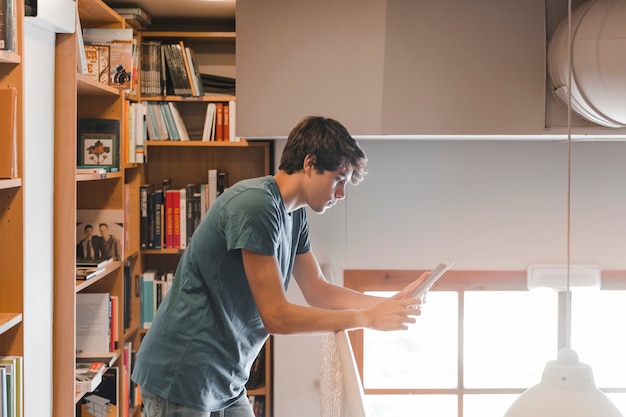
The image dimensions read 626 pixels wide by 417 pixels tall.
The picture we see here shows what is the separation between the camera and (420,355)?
11.6 ft

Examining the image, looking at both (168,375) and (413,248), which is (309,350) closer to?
(413,248)

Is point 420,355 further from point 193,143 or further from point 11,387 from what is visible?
point 11,387

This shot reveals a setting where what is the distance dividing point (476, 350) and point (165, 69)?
195cm

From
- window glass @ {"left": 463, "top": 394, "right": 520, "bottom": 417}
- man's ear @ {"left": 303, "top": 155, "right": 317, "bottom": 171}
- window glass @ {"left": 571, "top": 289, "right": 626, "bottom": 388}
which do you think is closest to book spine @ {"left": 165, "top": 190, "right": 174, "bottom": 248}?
window glass @ {"left": 463, "top": 394, "right": 520, "bottom": 417}

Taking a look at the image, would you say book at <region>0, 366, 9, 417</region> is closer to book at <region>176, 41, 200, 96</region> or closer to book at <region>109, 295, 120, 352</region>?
book at <region>109, 295, 120, 352</region>

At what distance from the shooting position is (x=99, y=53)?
116 inches

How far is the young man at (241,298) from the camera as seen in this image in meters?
1.67

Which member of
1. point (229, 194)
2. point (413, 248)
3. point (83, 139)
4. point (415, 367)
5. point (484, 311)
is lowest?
point (415, 367)

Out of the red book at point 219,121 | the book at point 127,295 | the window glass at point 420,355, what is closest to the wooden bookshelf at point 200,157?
the red book at point 219,121

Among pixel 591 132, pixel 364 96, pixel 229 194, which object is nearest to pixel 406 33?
pixel 364 96

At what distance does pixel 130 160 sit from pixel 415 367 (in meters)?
1.61

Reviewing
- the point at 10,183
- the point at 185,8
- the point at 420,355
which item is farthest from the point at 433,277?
the point at 185,8

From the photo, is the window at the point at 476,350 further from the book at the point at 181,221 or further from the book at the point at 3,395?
the book at the point at 3,395

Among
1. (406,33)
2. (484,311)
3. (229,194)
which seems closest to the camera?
(229,194)
